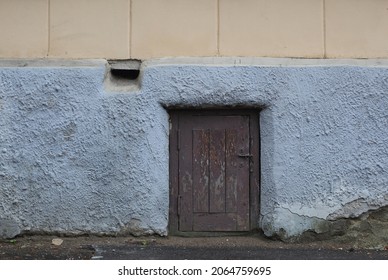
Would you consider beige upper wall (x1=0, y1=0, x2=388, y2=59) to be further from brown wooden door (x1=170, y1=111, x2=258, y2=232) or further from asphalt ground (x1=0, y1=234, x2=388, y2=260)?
asphalt ground (x1=0, y1=234, x2=388, y2=260)

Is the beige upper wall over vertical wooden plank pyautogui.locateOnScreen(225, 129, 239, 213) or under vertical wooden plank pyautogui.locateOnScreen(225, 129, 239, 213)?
over

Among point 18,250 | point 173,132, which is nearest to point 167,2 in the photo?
point 173,132

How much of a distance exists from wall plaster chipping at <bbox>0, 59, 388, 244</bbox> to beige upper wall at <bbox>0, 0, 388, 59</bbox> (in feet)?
0.52

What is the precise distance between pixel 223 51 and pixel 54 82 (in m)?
1.36

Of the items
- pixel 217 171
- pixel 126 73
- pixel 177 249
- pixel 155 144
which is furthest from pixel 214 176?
pixel 126 73

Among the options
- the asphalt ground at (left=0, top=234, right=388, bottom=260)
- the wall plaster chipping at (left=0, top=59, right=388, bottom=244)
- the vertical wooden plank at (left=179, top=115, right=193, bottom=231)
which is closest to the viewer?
the asphalt ground at (left=0, top=234, right=388, bottom=260)

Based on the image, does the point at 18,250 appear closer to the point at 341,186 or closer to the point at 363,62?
the point at 341,186

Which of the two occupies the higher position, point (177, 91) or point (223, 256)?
point (177, 91)

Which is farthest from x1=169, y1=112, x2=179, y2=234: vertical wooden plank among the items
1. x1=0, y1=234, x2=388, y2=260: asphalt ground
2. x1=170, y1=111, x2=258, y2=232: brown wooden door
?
x1=0, y1=234, x2=388, y2=260: asphalt ground

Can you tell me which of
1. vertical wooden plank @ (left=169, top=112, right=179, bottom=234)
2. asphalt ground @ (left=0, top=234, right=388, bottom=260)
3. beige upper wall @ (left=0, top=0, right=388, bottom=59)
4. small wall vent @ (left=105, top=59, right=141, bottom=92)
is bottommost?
asphalt ground @ (left=0, top=234, right=388, bottom=260)

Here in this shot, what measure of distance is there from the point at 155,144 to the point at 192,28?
971mm

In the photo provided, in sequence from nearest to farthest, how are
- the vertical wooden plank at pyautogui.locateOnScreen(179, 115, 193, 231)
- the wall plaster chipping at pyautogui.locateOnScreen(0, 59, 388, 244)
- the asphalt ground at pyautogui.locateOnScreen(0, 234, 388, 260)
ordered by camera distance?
the asphalt ground at pyautogui.locateOnScreen(0, 234, 388, 260) → the wall plaster chipping at pyautogui.locateOnScreen(0, 59, 388, 244) → the vertical wooden plank at pyautogui.locateOnScreen(179, 115, 193, 231)

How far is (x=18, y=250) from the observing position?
523 centimetres

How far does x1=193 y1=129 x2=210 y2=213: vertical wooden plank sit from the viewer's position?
5.56 meters
